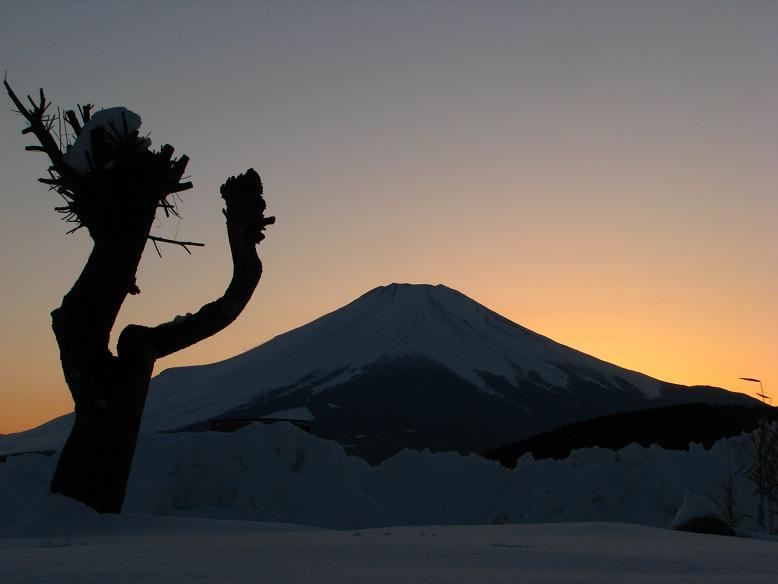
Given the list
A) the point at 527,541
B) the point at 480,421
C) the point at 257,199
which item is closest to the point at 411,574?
the point at 527,541

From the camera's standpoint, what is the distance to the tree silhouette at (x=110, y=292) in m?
10.4

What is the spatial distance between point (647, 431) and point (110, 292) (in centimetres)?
2067

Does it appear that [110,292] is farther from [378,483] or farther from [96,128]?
[378,483]

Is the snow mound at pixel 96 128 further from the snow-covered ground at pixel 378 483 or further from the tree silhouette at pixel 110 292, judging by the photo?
the snow-covered ground at pixel 378 483

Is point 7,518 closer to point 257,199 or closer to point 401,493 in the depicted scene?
point 257,199

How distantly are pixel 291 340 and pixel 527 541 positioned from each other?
10321 centimetres

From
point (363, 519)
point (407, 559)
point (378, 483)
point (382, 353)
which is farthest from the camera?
point (382, 353)

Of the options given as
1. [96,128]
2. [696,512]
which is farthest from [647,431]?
[96,128]

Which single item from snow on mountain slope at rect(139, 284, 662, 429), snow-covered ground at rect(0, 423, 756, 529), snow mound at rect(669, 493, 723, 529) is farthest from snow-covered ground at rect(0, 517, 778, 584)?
snow on mountain slope at rect(139, 284, 662, 429)

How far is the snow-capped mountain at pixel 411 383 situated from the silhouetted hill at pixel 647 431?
141ft

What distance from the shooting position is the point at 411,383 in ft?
327

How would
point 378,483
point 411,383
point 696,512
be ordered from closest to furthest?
point 696,512, point 378,483, point 411,383

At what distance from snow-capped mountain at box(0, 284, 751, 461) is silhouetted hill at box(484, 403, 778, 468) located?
4310cm

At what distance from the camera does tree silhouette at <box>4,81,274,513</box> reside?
10.4m
